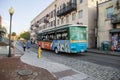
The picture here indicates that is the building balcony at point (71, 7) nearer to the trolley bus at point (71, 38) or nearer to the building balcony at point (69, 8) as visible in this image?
the building balcony at point (69, 8)

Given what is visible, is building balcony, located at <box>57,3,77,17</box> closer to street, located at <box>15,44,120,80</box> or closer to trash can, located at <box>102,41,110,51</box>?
trash can, located at <box>102,41,110,51</box>

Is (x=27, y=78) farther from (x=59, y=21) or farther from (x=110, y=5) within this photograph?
(x=59, y=21)

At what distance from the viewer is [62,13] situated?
39281mm

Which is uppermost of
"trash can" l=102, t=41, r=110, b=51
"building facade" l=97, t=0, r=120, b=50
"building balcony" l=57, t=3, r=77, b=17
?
"building balcony" l=57, t=3, r=77, b=17

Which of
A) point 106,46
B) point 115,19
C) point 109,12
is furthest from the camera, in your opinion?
point 109,12

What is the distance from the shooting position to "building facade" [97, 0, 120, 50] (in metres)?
23.8

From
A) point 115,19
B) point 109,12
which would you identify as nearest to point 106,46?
point 115,19

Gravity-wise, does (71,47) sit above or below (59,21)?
below

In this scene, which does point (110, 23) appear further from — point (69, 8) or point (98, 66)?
point (98, 66)

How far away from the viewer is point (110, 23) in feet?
83.4

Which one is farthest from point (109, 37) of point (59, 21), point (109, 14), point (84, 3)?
point (59, 21)

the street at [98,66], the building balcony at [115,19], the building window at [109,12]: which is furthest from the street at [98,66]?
the building window at [109,12]

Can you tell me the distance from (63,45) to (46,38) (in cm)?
638

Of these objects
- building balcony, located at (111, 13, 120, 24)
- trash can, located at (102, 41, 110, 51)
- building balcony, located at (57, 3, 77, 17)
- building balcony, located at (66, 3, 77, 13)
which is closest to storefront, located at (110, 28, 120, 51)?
trash can, located at (102, 41, 110, 51)
